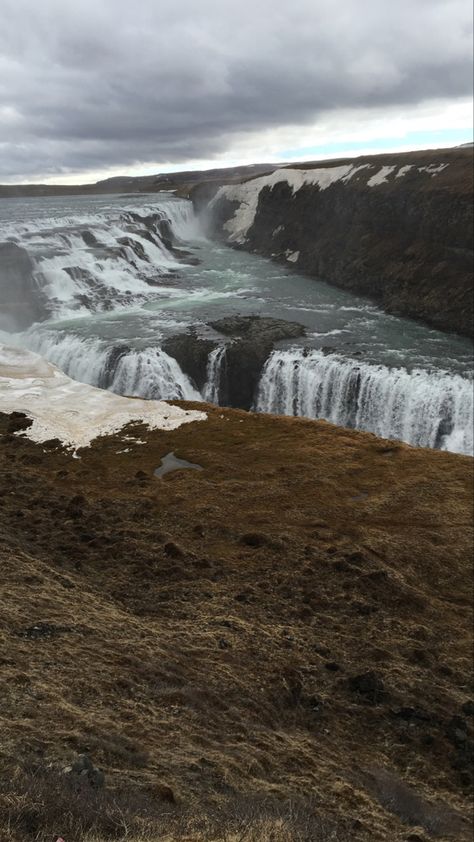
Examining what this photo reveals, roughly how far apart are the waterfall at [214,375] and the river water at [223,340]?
73 mm

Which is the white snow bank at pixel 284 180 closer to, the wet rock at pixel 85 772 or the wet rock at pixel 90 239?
the wet rock at pixel 90 239

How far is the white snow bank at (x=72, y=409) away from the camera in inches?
963

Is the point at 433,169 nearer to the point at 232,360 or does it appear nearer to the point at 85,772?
the point at 232,360

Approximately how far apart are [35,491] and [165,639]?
29.9ft

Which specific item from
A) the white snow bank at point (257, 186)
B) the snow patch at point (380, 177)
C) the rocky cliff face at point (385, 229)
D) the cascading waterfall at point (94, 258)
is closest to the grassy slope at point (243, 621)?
the rocky cliff face at point (385, 229)

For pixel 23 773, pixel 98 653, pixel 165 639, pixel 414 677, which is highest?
pixel 23 773

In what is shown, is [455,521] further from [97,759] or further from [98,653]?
[97,759]

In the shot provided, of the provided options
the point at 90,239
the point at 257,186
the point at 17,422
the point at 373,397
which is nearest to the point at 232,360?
the point at 373,397

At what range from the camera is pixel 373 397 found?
3325 cm

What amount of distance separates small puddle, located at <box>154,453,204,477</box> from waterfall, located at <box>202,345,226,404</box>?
1565 centimetres

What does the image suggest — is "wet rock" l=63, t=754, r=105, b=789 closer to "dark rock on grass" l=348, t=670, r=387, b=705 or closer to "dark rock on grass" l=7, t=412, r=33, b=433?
"dark rock on grass" l=348, t=670, r=387, b=705

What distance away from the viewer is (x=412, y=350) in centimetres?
3816

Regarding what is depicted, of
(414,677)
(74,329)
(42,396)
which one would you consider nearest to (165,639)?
(414,677)

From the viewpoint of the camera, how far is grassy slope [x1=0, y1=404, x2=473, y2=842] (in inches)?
308
